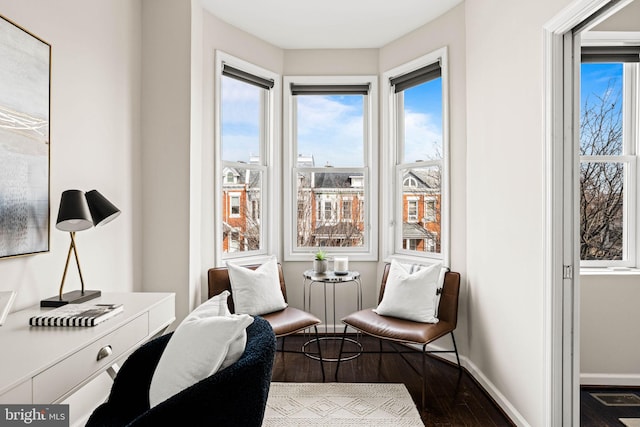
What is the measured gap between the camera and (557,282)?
1873 mm

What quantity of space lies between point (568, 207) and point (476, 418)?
1319mm

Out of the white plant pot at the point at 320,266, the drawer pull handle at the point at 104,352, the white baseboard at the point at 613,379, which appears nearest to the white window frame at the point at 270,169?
the white plant pot at the point at 320,266

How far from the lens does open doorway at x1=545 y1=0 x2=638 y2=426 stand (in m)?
1.87

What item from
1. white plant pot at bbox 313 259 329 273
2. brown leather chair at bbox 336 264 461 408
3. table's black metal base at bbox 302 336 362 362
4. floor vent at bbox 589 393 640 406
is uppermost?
white plant pot at bbox 313 259 329 273

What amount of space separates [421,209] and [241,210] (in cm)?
159

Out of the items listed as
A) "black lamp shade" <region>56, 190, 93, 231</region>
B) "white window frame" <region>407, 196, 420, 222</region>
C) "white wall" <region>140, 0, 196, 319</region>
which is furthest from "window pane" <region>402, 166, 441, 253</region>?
"black lamp shade" <region>56, 190, 93, 231</region>

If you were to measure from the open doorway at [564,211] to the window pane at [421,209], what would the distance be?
1415 millimetres

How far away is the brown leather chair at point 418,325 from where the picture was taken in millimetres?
2553

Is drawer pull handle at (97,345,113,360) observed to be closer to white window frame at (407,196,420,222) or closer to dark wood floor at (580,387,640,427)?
dark wood floor at (580,387,640,427)

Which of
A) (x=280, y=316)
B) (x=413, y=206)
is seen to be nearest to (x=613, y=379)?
(x=413, y=206)

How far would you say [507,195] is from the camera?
7.58 feet

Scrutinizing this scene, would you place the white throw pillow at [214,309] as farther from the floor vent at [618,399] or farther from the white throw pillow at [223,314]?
the floor vent at [618,399]

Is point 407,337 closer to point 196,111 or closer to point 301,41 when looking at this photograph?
point 196,111

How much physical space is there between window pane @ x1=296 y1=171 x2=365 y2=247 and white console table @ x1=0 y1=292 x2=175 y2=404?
6.84 ft
